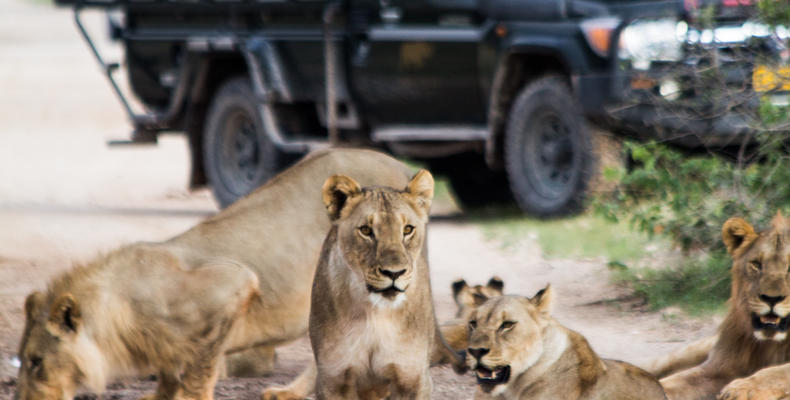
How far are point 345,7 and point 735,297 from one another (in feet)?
16.7

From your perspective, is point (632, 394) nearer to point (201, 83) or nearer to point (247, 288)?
point (247, 288)

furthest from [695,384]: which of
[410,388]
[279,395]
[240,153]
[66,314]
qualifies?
[240,153]

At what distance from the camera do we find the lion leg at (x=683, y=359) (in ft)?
16.0

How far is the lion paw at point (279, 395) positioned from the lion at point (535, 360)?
765 millimetres

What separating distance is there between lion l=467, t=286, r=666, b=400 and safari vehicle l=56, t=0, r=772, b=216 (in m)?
3.19

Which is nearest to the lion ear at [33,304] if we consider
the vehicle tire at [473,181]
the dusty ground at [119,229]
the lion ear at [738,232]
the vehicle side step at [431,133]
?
the dusty ground at [119,229]

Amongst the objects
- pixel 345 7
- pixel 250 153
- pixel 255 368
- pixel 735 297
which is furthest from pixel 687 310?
pixel 250 153

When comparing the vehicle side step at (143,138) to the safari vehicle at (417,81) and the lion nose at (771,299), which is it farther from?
the lion nose at (771,299)

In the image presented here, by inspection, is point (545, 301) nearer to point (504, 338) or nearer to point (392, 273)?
point (504, 338)

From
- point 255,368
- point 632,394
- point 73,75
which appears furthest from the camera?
point 73,75

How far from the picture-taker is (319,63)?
9164 mm

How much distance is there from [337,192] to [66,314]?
0.91 metres

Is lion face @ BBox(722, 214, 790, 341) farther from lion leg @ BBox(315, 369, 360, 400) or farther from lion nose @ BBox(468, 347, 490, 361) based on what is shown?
lion leg @ BBox(315, 369, 360, 400)

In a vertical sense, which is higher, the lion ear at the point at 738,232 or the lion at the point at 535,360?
the lion ear at the point at 738,232
